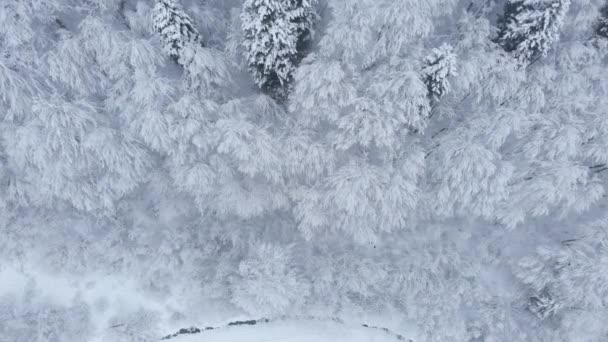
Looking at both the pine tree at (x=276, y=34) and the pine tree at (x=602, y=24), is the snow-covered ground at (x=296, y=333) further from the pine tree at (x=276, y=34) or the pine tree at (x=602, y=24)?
the pine tree at (x=602, y=24)

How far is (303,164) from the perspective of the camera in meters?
11.7

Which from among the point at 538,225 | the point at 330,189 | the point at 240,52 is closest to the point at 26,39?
the point at 240,52

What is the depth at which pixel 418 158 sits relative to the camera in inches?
445

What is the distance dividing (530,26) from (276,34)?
25.9 ft

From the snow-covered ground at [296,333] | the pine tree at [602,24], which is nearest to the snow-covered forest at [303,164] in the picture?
the pine tree at [602,24]

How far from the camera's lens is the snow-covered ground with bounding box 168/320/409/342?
46.9 feet

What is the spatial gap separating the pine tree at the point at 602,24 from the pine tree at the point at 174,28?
1331 cm

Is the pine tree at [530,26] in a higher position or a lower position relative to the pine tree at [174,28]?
higher

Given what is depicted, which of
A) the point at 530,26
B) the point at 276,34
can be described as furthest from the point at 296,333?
the point at 530,26

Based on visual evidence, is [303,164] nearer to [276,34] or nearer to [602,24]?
[276,34]

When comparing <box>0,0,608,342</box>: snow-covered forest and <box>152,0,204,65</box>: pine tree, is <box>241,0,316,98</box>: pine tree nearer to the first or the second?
<box>0,0,608,342</box>: snow-covered forest

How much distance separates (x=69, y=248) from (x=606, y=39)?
22.1 meters

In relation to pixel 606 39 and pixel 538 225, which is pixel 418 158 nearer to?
pixel 606 39

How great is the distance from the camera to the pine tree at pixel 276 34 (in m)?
9.55
